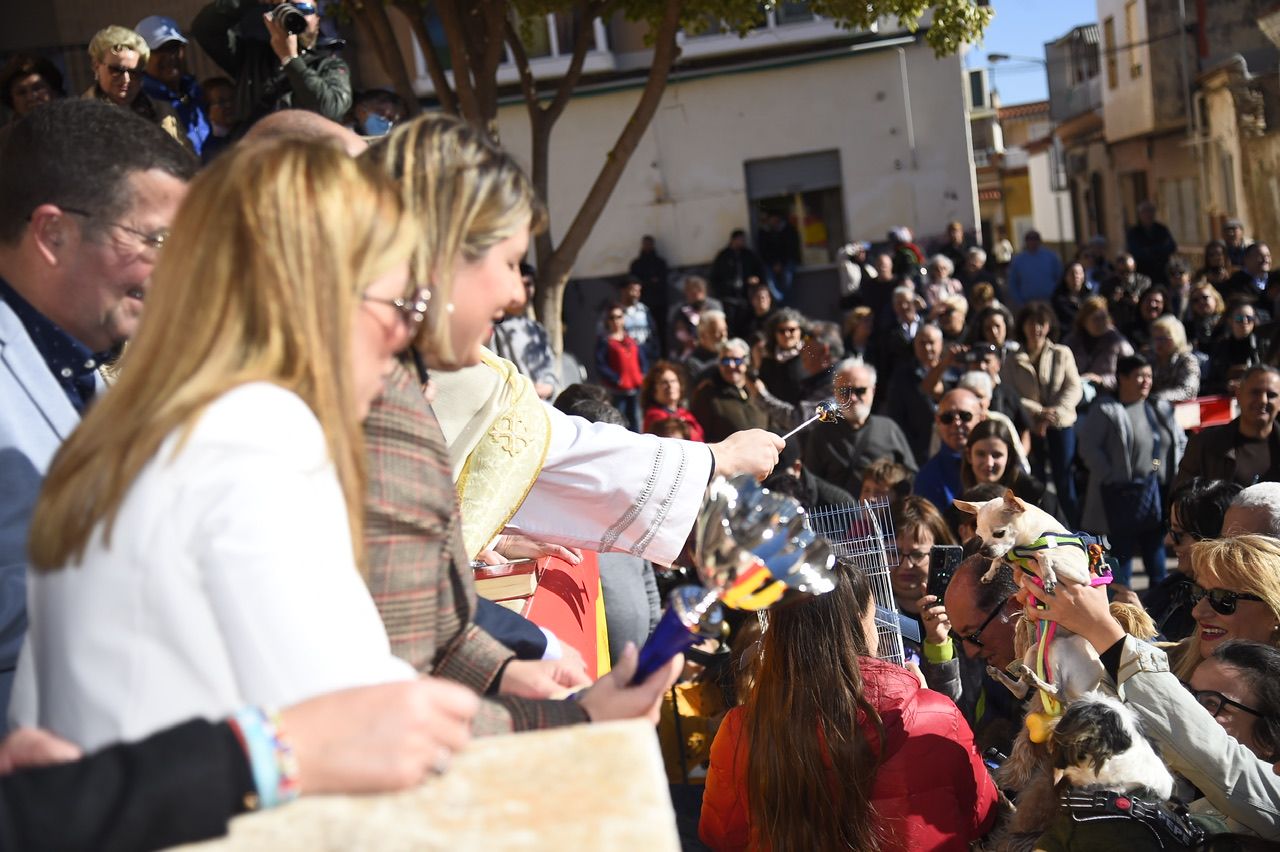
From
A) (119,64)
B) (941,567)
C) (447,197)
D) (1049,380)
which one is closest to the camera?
(447,197)

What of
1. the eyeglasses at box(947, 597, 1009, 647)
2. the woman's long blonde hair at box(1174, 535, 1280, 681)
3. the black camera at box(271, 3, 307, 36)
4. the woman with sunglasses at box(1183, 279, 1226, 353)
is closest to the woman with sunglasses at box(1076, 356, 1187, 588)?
the woman with sunglasses at box(1183, 279, 1226, 353)

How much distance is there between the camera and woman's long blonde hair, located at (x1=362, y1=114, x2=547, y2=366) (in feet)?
5.94

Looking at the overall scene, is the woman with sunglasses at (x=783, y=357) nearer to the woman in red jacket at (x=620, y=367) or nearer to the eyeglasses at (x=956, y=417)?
the eyeglasses at (x=956, y=417)

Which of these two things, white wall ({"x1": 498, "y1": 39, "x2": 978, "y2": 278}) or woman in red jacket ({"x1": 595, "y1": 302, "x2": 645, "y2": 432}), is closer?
woman in red jacket ({"x1": 595, "y1": 302, "x2": 645, "y2": 432})

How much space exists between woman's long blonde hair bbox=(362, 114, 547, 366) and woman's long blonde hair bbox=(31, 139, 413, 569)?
171 millimetres

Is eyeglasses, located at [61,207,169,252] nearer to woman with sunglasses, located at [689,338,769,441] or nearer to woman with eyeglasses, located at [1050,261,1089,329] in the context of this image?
woman with sunglasses, located at [689,338,769,441]

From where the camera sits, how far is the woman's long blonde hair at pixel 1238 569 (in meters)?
3.84

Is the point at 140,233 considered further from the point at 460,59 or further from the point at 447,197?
the point at 460,59

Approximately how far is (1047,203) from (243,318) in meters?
46.0

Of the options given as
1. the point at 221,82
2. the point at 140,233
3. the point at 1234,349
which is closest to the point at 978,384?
the point at 1234,349

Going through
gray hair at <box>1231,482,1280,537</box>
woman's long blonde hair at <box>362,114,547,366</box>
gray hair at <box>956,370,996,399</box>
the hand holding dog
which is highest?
woman's long blonde hair at <box>362,114,547,366</box>

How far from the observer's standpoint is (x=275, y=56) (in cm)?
692

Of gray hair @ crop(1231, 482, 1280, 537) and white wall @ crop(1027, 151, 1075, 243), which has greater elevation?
white wall @ crop(1027, 151, 1075, 243)

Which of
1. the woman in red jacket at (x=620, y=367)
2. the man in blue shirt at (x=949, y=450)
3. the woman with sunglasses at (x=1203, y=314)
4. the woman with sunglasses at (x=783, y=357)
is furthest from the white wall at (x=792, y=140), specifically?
the man in blue shirt at (x=949, y=450)
